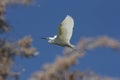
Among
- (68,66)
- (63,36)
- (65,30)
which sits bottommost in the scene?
(68,66)

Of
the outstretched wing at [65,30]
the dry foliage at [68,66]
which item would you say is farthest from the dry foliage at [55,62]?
the outstretched wing at [65,30]

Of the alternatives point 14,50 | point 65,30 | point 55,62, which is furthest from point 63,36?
point 55,62

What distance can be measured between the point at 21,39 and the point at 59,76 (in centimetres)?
150

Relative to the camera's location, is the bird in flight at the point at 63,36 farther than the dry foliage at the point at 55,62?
Yes

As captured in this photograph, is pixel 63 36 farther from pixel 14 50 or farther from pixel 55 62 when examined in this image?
pixel 55 62

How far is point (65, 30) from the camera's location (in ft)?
21.8

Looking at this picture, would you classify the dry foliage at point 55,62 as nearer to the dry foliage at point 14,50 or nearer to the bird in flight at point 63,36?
the dry foliage at point 14,50

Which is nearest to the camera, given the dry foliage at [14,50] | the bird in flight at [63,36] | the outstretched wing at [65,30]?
the dry foliage at [14,50]

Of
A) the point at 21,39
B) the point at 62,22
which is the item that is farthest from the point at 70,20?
the point at 21,39

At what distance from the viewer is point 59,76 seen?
10.3 feet

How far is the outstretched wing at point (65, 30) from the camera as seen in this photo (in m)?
6.09

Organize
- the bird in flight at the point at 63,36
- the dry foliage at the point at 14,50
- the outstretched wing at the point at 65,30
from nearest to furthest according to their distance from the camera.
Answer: the dry foliage at the point at 14,50 < the outstretched wing at the point at 65,30 < the bird in flight at the point at 63,36

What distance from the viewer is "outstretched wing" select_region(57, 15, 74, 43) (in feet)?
20.0

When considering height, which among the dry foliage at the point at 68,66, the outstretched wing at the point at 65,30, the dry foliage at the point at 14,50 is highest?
the outstretched wing at the point at 65,30
